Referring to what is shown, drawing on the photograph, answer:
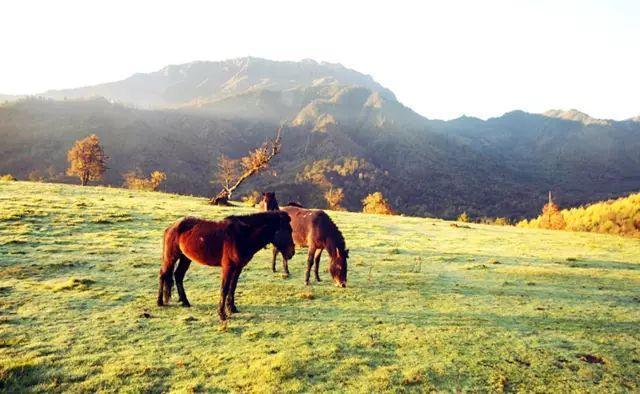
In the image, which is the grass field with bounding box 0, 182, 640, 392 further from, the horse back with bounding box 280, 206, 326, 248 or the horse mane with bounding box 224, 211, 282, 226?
the horse mane with bounding box 224, 211, 282, 226

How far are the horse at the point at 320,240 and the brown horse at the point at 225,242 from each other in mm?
3493

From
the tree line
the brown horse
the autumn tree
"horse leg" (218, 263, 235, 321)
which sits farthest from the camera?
the autumn tree

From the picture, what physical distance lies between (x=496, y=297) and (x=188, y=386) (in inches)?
397

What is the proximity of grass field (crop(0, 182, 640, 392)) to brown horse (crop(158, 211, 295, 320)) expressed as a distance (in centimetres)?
87

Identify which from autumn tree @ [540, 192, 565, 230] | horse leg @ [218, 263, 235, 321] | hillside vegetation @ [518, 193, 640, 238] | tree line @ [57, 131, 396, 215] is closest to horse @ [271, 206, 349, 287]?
horse leg @ [218, 263, 235, 321]

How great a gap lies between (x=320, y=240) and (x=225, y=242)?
470 centimetres

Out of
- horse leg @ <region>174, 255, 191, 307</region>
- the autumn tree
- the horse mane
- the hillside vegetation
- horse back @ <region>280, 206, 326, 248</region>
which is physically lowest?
the autumn tree

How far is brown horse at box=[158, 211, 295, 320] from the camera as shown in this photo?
959 centimetres

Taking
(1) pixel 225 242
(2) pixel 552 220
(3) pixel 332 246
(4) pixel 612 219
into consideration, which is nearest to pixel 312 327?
(1) pixel 225 242

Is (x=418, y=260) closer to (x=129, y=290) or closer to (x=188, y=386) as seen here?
(x=129, y=290)

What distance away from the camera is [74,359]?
7312mm

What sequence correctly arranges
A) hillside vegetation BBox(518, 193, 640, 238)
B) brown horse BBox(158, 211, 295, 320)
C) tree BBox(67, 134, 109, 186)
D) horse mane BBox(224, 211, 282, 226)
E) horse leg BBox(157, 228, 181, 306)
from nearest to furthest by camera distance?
brown horse BBox(158, 211, 295, 320)
horse mane BBox(224, 211, 282, 226)
horse leg BBox(157, 228, 181, 306)
hillside vegetation BBox(518, 193, 640, 238)
tree BBox(67, 134, 109, 186)

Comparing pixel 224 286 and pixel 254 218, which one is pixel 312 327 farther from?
pixel 254 218

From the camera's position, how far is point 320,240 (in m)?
13.7
